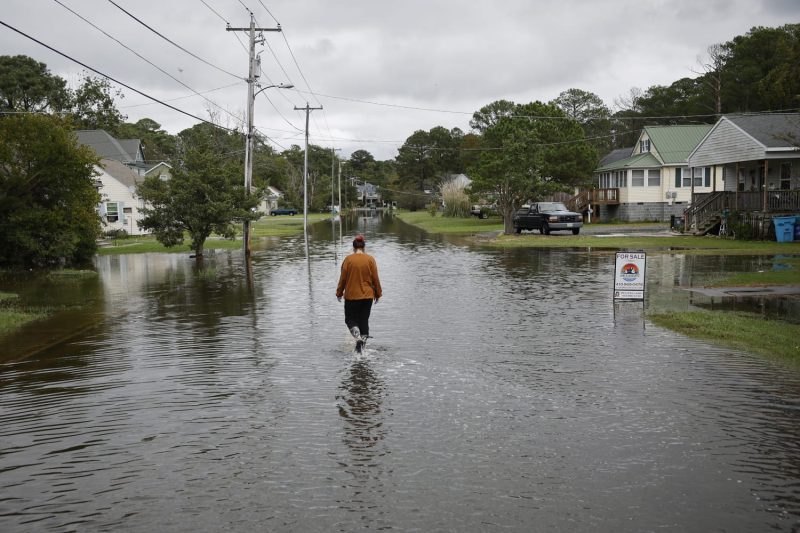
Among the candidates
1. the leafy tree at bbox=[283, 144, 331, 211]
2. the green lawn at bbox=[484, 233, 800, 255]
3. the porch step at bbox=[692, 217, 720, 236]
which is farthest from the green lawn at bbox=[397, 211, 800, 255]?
the leafy tree at bbox=[283, 144, 331, 211]

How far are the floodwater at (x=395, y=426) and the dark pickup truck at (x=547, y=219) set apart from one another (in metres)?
29.2

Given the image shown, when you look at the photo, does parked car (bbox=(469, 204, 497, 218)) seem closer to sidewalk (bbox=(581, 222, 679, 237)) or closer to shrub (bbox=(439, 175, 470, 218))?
shrub (bbox=(439, 175, 470, 218))

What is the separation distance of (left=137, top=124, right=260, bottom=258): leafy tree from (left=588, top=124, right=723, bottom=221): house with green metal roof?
119ft

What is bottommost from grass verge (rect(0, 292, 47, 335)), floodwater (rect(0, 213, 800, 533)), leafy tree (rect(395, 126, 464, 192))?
floodwater (rect(0, 213, 800, 533))

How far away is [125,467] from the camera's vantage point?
246 inches

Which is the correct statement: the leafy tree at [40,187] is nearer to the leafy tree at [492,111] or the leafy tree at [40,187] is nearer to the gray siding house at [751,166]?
the gray siding house at [751,166]

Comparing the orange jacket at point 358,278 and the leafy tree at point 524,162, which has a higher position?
the leafy tree at point 524,162

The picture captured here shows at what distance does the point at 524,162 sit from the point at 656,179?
51.0 ft

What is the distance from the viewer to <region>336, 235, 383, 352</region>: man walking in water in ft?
35.1

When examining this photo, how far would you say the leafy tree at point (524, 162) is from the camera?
152 feet

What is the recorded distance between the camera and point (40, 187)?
24516 millimetres

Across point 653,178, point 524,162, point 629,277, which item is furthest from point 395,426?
point 653,178

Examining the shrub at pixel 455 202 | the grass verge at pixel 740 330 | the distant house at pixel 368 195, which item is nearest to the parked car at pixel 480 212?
the shrub at pixel 455 202

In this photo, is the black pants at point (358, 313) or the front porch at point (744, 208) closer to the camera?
the black pants at point (358, 313)
